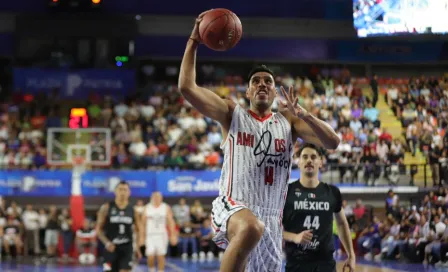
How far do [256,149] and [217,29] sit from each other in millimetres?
1008

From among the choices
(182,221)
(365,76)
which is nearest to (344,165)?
(182,221)

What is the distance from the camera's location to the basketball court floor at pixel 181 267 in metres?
16.7

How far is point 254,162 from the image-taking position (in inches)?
229

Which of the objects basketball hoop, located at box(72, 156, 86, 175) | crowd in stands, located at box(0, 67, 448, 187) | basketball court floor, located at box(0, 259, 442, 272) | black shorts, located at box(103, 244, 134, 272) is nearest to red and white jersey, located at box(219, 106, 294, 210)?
black shorts, located at box(103, 244, 134, 272)

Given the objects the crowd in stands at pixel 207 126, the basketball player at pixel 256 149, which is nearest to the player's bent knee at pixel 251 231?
the basketball player at pixel 256 149

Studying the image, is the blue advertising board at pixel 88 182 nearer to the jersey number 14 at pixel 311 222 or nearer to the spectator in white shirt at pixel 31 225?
the spectator in white shirt at pixel 31 225

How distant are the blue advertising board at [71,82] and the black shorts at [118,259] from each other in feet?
52.4

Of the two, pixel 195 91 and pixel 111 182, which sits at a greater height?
pixel 195 91

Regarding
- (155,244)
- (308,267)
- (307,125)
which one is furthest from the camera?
(155,244)

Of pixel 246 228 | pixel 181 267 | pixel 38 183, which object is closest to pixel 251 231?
pixel 246 228

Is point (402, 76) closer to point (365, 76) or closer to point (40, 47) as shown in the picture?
point (365, 76)

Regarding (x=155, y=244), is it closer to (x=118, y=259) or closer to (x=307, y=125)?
(x=118, y=259)

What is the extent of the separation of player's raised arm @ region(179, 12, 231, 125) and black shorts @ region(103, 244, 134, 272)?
5.42 metres

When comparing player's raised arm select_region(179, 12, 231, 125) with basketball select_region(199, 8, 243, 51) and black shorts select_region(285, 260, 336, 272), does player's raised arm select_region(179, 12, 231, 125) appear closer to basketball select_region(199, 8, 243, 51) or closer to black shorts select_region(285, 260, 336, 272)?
basketball select_region(199, 8, 243, 51)
